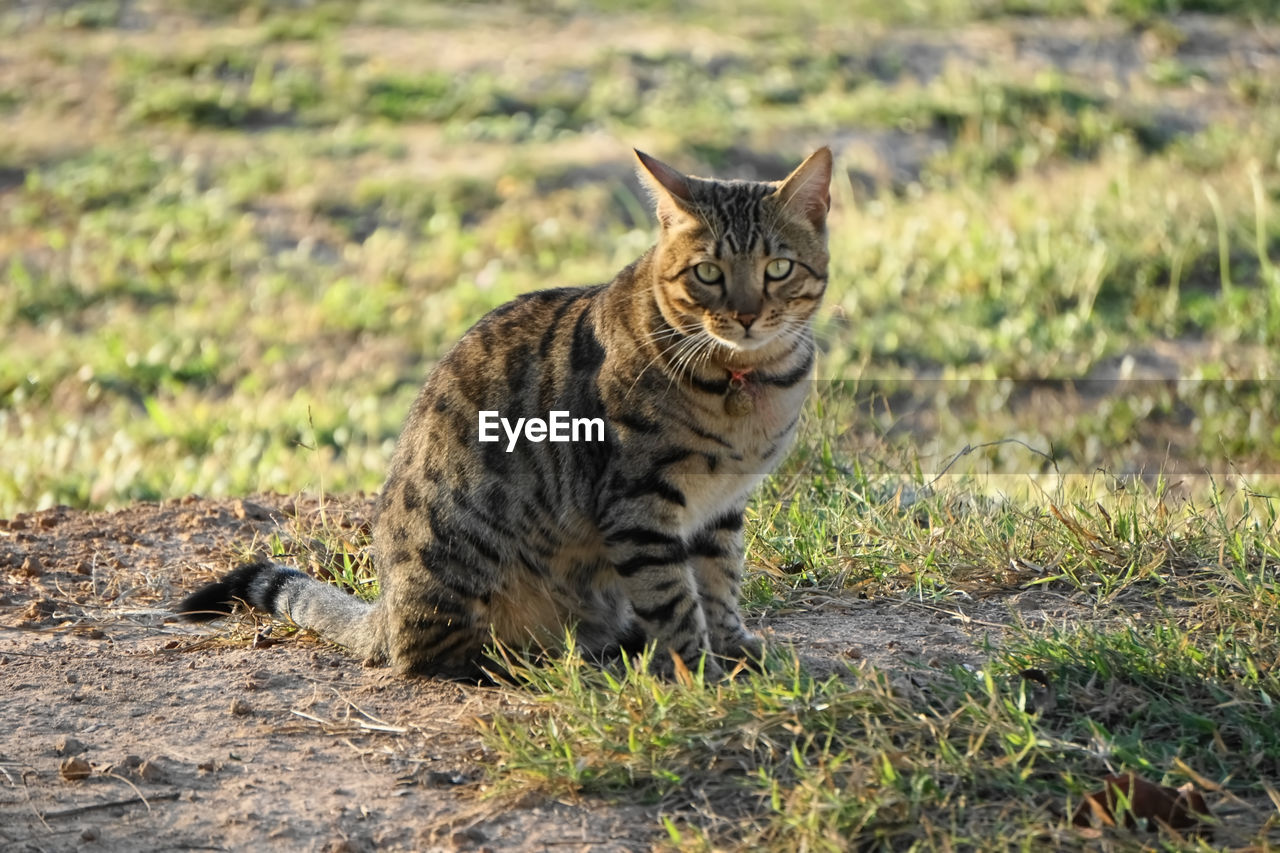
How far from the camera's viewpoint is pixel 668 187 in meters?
3.66

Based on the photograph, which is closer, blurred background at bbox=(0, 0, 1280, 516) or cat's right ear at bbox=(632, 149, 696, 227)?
cat's right ear at bbox=(632, 149, 696, 227)

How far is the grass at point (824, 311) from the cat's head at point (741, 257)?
444 mm

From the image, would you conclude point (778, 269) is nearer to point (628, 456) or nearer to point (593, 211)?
point (628, 456)

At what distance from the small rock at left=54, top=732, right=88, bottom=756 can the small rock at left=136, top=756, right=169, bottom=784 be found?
0.66ft

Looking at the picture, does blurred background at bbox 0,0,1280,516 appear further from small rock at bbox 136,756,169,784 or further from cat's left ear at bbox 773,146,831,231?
small rock at bbox 136,756,169,784

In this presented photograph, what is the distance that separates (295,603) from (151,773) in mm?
909

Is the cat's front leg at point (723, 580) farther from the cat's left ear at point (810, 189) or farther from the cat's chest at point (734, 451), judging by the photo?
the cat's left ear at point (810, 189)

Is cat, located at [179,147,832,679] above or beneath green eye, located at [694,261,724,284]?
beneath

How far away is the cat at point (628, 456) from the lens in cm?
354

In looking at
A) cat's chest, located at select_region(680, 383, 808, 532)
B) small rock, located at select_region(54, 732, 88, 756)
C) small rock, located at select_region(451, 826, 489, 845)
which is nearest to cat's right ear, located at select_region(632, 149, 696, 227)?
cat's chest, located at select_region(680, 383, 808, 532)

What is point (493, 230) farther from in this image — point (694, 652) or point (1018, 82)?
point (694, 652)

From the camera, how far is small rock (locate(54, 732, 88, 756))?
320 cm

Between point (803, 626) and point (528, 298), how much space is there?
1151mm

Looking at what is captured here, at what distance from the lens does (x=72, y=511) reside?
5195 millimetres
